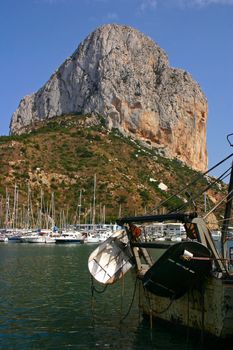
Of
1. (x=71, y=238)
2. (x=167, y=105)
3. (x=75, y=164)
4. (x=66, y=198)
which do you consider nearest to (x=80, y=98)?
(x=167, y=105)

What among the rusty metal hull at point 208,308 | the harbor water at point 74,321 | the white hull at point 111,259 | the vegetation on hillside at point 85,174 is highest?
the vegetation on hillside at point 85,174

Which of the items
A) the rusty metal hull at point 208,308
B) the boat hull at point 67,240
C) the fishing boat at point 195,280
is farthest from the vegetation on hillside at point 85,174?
the fishing boat at point 195,280

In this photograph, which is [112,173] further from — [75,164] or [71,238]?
[71,238]

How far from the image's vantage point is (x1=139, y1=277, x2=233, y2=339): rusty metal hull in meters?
18.1

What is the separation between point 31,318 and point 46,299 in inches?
213

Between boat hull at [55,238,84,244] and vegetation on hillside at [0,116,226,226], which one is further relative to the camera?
vegetation on hillside at [0,116,226,226]

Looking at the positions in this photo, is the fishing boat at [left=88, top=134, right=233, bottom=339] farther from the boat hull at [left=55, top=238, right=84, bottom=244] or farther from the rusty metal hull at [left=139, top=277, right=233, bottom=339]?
the boat hull at [left=55, top=238, right=84, bottom=244]

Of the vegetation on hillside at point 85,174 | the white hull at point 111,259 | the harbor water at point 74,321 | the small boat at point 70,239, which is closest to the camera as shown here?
the harbor water at point 74,321

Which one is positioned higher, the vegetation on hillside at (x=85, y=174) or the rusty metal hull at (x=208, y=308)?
the vegetation on hillside at (x=85, y=174)

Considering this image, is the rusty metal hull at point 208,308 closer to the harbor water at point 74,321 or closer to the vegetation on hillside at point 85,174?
the harbor water at point 74,321

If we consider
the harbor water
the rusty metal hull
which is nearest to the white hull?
the harbor water

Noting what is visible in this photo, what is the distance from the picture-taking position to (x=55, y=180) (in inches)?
5423

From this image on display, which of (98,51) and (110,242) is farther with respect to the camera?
(98,51)

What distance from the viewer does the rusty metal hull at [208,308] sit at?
18.1 meters
